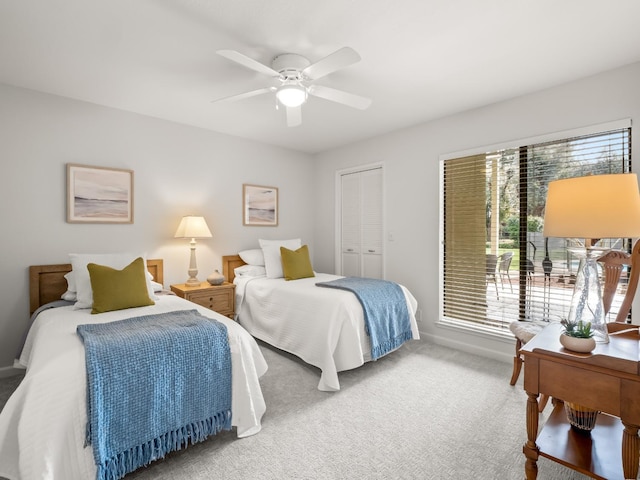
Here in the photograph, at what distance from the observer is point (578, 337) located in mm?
1439

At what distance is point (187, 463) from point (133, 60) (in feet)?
8.77

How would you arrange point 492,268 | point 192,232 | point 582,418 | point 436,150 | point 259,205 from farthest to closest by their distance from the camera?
point 259,205, point 436,150, point 192,232, point 492,268, point 582,418

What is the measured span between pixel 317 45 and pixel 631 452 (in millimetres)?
2641

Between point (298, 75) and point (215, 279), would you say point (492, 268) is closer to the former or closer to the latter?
point (298, 75)

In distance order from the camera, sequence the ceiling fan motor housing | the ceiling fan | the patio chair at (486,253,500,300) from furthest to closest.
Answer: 1. the patio chair at (486,253,500,300)
2. the ceiling fan motor housing
3. the ceiling fan

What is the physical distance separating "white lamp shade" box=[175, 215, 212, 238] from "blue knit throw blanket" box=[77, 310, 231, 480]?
5.23 feet

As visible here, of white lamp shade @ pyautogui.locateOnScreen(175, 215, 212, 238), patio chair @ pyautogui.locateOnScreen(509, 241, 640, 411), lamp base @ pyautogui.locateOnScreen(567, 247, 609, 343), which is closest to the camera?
lamp base @ pyautogui.locateOnScreen(567, 247, 609, 343)

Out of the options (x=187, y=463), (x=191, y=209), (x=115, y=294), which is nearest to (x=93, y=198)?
(x=191, y=209)

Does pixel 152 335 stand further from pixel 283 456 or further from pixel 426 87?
pixel 426 87

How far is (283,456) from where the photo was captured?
1816 mm

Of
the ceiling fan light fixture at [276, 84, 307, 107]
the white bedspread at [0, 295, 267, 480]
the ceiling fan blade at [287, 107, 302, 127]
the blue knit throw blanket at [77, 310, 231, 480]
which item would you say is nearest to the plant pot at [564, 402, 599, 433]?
the blue knit throw blanket at [77, 310, 231, 480]

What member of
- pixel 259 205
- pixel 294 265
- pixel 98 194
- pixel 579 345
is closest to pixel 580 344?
pixel 579 345

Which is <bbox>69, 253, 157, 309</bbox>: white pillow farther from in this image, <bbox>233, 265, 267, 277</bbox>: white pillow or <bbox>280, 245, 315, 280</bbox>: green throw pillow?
<bbox>280, 245, 315, 280</bbox>: green throw pillow

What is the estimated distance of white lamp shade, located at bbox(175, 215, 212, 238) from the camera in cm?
351
